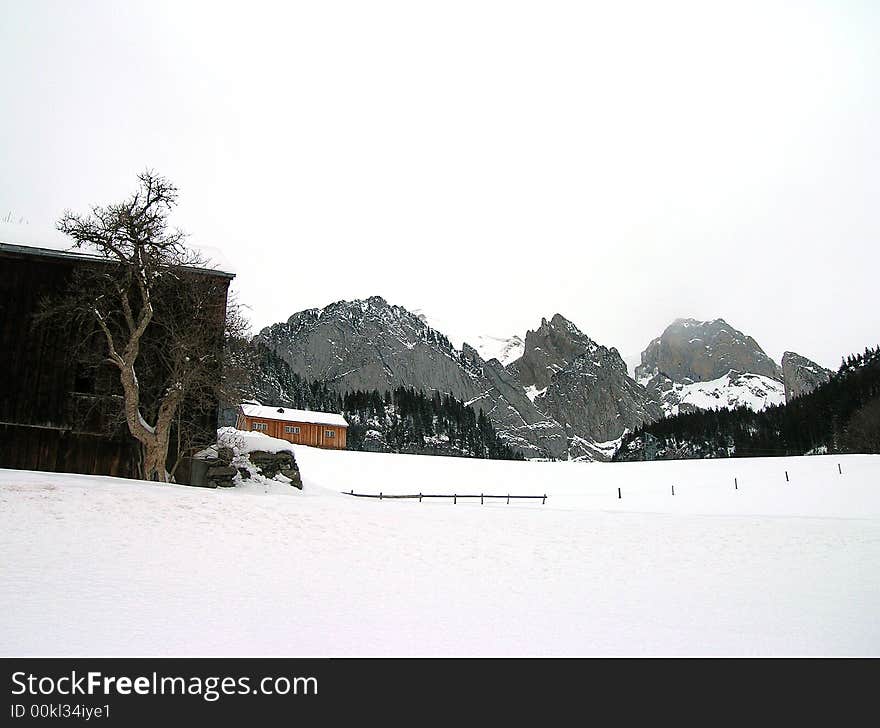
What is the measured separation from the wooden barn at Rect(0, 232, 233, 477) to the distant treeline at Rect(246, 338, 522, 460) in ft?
322

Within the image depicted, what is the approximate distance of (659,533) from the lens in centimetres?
2039

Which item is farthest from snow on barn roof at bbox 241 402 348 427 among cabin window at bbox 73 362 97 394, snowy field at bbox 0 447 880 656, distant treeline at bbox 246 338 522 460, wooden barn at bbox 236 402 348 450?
snowy field at bbox 0 447 880 656

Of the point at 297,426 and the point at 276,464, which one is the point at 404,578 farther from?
the point at 297,426

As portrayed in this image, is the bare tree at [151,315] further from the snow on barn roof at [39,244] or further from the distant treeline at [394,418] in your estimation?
the distant treeline at [394,418]

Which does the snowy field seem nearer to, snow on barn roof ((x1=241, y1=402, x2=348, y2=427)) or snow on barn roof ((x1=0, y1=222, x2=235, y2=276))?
snow on barn roof ((x1=0, y1=222, x2=235, y2=276))

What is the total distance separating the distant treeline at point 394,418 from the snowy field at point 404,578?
103 metres

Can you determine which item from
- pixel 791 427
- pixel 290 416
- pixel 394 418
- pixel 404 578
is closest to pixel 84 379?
pixel 404 578

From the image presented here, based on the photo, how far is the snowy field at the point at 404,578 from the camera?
980cm

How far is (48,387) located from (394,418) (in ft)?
383

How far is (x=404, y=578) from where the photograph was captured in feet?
45.4

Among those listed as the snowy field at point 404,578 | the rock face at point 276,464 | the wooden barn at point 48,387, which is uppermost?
the wooden barn at point 48,387

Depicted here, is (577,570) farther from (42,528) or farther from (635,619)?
(42,528)

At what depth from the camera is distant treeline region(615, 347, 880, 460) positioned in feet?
304

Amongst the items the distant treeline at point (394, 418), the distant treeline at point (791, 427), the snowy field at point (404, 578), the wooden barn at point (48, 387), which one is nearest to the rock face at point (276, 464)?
the snowy field at point (404, 578)
